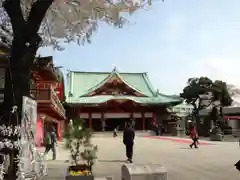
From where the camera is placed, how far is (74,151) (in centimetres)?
1034

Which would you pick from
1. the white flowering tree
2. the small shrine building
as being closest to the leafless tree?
the white flowering tree

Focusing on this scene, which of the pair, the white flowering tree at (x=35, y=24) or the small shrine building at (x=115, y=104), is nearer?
the white flowering tree at (x=35, y=24)

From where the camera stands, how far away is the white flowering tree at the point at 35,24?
293 inches

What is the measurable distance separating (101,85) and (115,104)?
3.46m

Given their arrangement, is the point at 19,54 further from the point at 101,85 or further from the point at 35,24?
the point at 101,85

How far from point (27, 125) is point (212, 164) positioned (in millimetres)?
8446

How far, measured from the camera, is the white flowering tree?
744cm

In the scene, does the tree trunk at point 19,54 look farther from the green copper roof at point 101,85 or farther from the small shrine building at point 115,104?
the green copper roof at point 101,85

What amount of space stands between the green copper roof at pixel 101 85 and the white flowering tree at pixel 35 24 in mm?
39104

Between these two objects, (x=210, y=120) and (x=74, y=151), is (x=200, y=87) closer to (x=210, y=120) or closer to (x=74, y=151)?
(x=210, y=120)

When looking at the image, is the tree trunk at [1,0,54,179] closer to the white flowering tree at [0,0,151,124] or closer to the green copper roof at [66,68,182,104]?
the white flowering tree at [0,0,151,124]

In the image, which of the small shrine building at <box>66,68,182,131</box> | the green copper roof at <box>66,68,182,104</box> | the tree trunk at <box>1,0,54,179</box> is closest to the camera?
the tree trunk at <box>1,0,54,179</box>

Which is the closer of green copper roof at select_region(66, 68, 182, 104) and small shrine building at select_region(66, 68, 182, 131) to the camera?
small shrine building at select_region(66, 68, 182, 131)

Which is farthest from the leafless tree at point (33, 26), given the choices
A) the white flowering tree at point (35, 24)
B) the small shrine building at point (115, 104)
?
the small shrine building at point (115, 104)
